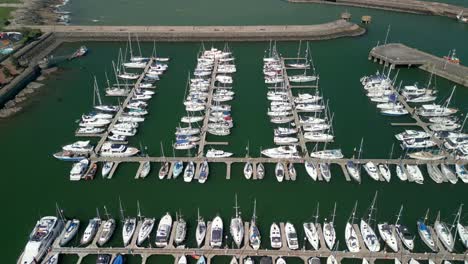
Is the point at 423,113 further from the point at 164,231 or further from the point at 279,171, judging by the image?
the point at 164,231

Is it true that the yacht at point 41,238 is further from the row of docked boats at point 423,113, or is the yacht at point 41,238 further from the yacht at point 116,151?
the row of docked boats at point 423,113

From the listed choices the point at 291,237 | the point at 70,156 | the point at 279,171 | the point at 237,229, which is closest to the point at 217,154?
the point at 279,171

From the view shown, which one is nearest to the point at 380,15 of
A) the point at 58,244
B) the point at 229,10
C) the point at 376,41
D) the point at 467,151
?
the point at 376,41

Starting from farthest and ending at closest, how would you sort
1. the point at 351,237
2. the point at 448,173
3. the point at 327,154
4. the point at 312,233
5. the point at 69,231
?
the point at 327,154, the point at 448,173, the point at 69,231, the point at 312,233, the point at 351,237

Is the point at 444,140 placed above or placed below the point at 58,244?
above

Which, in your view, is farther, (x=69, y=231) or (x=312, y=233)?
(x=69, y=231)

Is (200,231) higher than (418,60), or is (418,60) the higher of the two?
(418,60)

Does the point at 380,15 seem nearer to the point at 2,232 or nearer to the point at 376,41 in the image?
the point at 376,41
